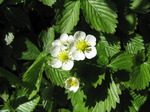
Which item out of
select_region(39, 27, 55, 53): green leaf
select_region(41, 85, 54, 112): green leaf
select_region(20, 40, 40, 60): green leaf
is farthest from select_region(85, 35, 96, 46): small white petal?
select_region(41, 85, 54, 112): green leaf

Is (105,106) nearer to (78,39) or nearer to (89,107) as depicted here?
(89,107)

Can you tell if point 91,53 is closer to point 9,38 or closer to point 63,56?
point 63,56

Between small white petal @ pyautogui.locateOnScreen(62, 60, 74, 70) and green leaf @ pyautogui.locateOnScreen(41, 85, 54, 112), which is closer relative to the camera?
small white petal @ pyautogui.locateOnScreen(62, 60, 74, 70)

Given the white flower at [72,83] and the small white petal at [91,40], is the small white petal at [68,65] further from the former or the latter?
the small white petal at [91,40]

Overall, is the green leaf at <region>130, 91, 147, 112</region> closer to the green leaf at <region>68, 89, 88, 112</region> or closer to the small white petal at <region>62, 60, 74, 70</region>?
the green leaf at <region>68, 89, 88, 112</region>

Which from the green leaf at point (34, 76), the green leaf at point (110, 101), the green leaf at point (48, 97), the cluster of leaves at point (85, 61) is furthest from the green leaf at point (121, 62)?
the green leaf at point (48, 97)

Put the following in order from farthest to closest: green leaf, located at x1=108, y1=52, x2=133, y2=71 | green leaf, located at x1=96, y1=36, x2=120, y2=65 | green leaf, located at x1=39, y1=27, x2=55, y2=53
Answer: green leaf, located at x1=39, y1=27, x2=55, y2=53, green leaf, located at x1=96, y1=36, x2=120, y2=65, green leaf, located at x1=108, y1=52, x2=133, y2=71

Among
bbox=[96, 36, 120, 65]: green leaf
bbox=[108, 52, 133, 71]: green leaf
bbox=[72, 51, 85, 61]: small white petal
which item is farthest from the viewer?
bbox=[96, 36, 120, 65]: green leaf
